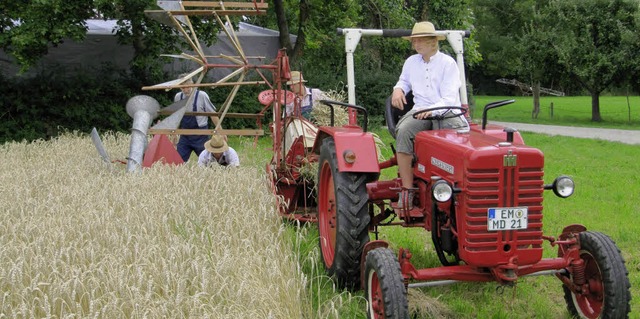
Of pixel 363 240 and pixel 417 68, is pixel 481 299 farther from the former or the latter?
pixel 417 68

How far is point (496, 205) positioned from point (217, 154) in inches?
200

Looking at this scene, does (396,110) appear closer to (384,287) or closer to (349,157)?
(349,157)

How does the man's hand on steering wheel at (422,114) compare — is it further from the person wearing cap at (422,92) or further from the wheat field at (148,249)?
the wheat field at (148,249)

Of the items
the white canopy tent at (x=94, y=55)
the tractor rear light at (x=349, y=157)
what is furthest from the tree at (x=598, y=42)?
the tractor rear light at (x=349, y=157)

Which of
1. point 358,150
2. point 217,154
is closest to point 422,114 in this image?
point 358,150

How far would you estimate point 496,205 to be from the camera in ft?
12.9

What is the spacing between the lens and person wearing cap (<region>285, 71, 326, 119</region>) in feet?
23.5

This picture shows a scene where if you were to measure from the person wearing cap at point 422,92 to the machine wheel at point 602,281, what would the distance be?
1.16 meters

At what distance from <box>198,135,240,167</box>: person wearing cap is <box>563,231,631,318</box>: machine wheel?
465 cm

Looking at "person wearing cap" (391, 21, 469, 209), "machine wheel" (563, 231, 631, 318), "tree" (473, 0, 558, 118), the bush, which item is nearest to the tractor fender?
"person wearing cap" (391, 21, 469, 209)

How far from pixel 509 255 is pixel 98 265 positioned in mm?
2438

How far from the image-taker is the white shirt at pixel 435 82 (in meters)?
4.95

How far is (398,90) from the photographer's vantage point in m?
5.08

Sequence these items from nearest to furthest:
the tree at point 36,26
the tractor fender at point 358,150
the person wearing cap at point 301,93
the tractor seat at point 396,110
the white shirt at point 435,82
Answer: the tractor fender at point 358,150 < the white shirt at point 435,82 < the tractor seat at point 396,110 < the person wearing cap at point 301,93 < the tree at point 36,26
